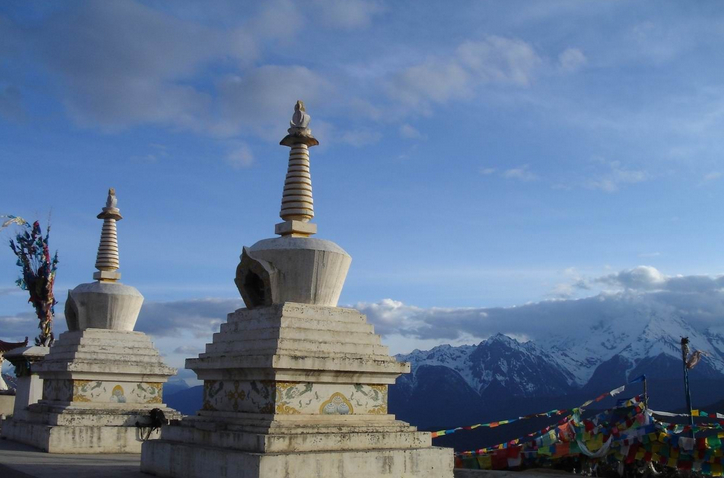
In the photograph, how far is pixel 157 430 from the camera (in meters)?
17.5

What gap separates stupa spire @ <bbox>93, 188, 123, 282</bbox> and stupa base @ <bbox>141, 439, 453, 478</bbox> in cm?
836

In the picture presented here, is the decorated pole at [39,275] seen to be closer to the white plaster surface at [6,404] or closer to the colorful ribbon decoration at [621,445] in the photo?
the white plaster surface at [6,404]

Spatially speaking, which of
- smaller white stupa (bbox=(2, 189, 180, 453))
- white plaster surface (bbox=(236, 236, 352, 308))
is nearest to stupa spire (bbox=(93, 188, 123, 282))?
smaller white stupa (bbox=(2, 189, 180, 453))

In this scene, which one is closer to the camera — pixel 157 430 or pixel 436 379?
pixel 157 430

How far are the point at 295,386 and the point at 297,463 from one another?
4.32ft

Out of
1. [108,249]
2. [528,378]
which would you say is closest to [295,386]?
[108,249]

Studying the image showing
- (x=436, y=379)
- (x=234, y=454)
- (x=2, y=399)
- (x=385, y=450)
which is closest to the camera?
(x=234, y=454)

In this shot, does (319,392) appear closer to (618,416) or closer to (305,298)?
(305,298)

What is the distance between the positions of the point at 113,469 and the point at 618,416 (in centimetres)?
905

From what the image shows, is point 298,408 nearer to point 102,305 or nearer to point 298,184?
point 298,184

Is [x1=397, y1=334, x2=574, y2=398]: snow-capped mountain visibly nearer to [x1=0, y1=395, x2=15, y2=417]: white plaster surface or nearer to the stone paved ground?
[x1=0, y1=395, x2=15, y2=417]: white plaster surface

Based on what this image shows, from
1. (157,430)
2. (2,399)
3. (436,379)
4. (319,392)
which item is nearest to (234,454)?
(319,392)

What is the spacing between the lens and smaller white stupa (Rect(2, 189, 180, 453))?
16734 millimetres

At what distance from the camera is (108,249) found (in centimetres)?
1962
